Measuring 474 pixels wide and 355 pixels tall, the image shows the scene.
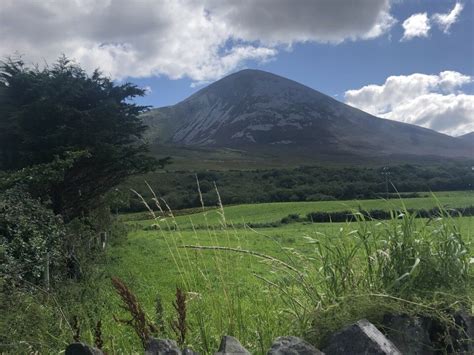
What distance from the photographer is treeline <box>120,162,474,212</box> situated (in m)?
51.0

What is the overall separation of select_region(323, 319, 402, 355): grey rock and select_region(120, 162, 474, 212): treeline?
36660 millimetres

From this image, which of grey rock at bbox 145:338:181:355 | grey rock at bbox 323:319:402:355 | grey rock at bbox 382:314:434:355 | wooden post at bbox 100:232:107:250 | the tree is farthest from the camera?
wooden post at bbox 100:232:107:250

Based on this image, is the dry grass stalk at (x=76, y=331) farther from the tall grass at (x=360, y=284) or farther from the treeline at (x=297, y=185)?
the treeline at (x=297, y=185)

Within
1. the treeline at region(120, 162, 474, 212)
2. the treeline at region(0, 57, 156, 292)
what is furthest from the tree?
the treeline at region(120, 162, 474, 212)

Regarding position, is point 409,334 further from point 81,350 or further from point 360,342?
point 81,350

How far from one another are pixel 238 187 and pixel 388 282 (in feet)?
227

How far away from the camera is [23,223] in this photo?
37.9 feet

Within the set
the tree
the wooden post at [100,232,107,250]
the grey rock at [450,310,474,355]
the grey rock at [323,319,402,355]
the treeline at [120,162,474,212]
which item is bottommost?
the treeline at [120,162,474,212]

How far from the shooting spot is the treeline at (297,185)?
50969 mm

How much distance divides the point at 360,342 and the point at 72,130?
15.1 metres

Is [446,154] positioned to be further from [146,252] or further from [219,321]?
[219,321]

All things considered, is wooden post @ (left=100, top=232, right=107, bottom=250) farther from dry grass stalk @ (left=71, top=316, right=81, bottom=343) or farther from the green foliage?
dry grass stalk @ (left=71, top=316, right=81, bottom=343)

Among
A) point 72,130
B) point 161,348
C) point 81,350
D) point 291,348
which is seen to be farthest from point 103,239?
point 291,348

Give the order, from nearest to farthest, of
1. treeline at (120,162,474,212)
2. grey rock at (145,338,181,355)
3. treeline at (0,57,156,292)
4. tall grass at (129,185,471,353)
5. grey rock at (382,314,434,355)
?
grey rock at (145,338,181,355)
grey rock at (382,314,434,355)
tall grass at (129,185,471,353)
treeline at (0,57,156,292)
treeline at (120,162,474,212)
